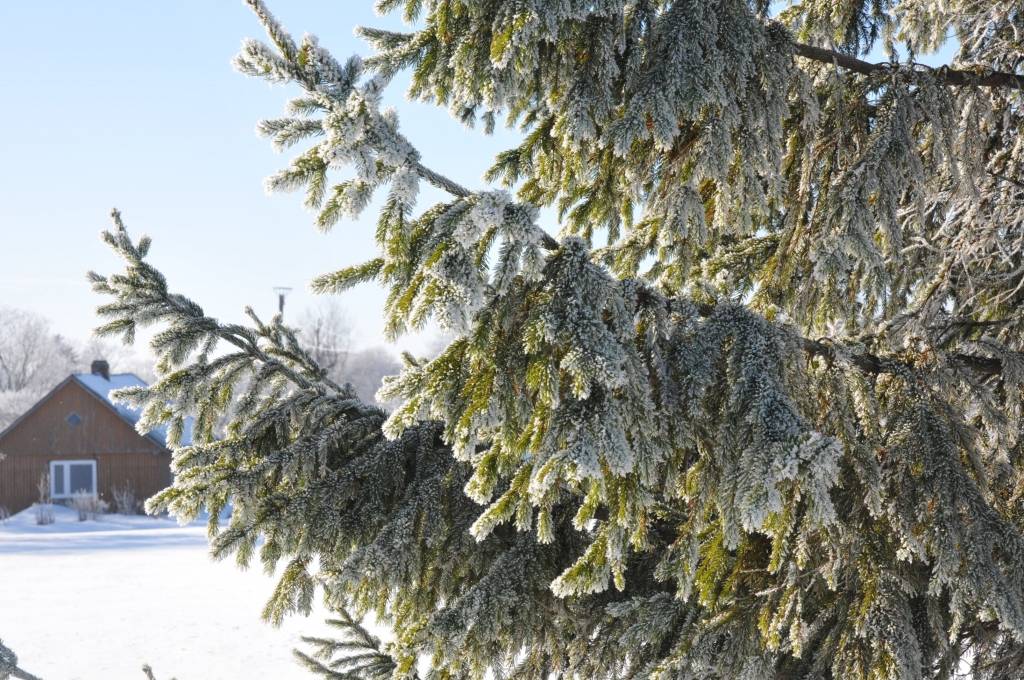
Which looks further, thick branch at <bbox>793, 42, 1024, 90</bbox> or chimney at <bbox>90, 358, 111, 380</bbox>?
chimney at <bbox>90, 358, 111, 380</bbox>

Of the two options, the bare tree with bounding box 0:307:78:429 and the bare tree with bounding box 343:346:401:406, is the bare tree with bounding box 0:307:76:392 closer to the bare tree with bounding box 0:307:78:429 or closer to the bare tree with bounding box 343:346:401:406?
the bare tree with bounding box 0:307:78:429

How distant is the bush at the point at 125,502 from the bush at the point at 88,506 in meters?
0.63

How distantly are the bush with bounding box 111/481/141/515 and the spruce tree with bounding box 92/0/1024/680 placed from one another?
1072 inches

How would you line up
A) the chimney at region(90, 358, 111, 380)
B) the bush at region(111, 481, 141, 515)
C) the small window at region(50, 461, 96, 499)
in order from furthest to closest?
the chimney at region(90, 358, 111, 380), the small window at region(50, 461, 96, 499), the bush at region(111, 481, 141, 515)

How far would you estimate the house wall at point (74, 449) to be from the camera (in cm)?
3009

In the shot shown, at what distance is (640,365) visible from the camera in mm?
2113

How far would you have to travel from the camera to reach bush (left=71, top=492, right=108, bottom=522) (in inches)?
1049

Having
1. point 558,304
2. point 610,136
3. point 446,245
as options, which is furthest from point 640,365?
point 610,136

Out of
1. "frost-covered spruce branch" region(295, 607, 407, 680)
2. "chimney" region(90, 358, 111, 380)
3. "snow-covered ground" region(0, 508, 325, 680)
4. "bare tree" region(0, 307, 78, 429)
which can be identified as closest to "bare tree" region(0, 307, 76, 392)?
"bare tree" region(0, 307, 78, 429)

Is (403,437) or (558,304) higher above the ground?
(558,304)

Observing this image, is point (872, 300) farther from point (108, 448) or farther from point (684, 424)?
point (108, 448)

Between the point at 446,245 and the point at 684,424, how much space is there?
0.83 m

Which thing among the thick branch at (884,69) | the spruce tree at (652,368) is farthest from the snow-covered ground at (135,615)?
the thick branch at (884,69)

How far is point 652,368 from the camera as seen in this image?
2.35 m
